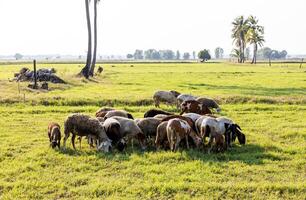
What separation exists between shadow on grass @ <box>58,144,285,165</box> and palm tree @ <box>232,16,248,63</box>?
351 feet

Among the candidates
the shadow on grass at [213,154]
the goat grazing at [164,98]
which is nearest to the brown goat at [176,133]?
the shadow on grass at [213,154]

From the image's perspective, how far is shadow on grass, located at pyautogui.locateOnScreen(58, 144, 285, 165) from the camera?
11.6 m

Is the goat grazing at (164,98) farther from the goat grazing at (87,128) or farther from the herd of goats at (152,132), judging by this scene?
the goat grazing at (87,128)

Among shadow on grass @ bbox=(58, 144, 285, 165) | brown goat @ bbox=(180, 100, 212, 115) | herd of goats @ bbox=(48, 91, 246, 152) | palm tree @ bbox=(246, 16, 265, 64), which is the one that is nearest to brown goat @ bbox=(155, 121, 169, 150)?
herd of goats @ bbox=(48, 91, 246, 152)

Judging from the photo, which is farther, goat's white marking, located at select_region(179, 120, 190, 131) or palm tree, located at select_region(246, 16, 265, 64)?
palm tree, located at select_region(246, 16, 265, 64)

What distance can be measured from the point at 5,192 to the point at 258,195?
5507 millimetres

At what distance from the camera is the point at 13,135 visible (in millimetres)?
15008

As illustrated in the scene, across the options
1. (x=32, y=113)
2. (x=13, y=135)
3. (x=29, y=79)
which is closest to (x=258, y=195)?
(x=13, y=135)

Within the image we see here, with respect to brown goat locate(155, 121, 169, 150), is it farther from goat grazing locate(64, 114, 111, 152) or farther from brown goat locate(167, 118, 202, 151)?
goat grazing locate(64, 114, 111, 152)

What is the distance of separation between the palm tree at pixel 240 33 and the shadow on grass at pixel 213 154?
10690 centimetres

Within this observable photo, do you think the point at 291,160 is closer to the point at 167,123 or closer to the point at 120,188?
the point at 167,123

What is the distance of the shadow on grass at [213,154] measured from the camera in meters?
11.6

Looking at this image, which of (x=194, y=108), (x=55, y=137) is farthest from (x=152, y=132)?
(x=194, y=108)

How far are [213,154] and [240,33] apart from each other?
110271mm
